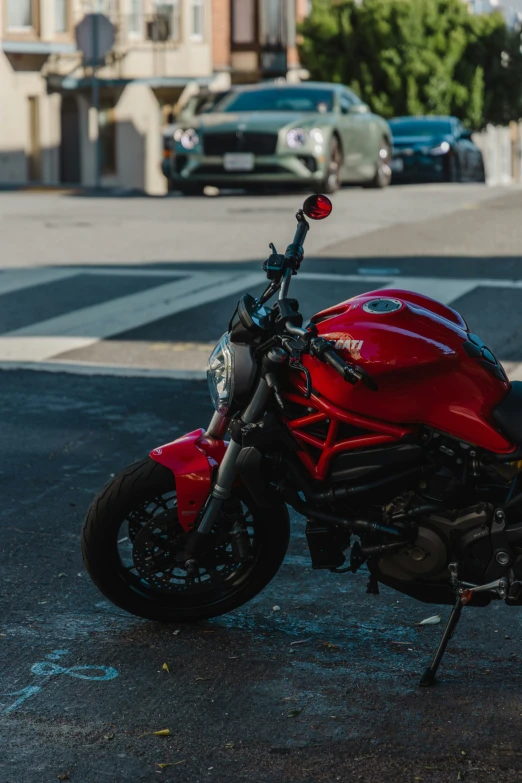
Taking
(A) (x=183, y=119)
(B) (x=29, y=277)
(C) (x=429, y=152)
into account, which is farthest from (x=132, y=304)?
(C) (x=429, y=152)

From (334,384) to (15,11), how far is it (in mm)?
35966

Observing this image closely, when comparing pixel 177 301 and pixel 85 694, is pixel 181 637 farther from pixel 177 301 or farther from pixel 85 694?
pixel 177 301

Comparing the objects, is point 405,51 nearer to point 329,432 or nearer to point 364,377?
point 329,432

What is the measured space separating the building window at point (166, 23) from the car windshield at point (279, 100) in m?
19.7

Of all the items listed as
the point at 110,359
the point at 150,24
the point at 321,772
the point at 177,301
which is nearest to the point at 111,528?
the point at 321,772

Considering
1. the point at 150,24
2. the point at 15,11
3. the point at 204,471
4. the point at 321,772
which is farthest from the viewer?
the point at 150,24

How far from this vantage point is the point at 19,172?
38906 mm

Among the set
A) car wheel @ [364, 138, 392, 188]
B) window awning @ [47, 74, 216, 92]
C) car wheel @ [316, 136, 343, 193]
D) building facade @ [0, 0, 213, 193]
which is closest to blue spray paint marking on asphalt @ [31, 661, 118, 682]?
car wheel @ [316, 136, 343, 193]

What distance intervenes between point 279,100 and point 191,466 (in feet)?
59.4

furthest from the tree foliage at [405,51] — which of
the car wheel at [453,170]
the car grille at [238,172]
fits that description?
the car grille at [238,172]

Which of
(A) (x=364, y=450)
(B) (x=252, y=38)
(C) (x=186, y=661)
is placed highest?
(B) (x=252, y=38)

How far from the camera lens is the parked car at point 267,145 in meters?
20.5

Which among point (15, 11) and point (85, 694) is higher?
point (15, 11)

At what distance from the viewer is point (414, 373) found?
4.20 metres
